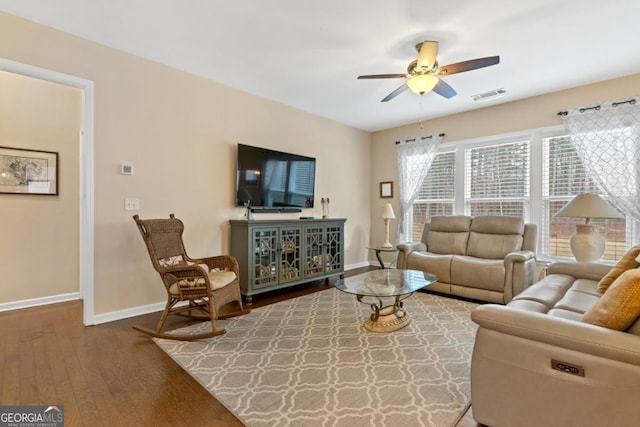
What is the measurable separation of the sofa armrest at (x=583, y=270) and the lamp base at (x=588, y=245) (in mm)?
415

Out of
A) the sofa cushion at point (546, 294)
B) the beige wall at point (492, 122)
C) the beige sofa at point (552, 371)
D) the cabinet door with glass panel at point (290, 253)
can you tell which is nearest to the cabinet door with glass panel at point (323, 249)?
the cabinet door with glass panel at point (290, 253)

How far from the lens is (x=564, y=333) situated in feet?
4.13

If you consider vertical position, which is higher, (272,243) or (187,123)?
(187,123)

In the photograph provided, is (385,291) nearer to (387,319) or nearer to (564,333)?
(387,319)

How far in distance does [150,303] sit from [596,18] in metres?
4.69

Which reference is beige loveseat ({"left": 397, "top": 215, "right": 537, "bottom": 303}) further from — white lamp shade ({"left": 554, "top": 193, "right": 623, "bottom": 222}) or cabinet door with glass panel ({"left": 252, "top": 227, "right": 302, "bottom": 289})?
cabinet door with glass panel ({"left": 252, "top": 227, "right": 302, "bottom": 289})

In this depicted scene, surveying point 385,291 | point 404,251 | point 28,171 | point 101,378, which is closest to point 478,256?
point 404,251

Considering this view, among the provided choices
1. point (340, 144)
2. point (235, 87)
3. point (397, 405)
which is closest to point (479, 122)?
point (340, 144)

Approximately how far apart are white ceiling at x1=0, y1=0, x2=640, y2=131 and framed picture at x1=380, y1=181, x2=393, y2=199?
2.15 meters

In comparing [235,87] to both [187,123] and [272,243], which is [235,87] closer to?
[187,123]

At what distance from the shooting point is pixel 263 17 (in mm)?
2393

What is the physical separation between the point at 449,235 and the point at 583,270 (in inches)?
66.0

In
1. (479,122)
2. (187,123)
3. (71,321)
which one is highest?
(479,122)

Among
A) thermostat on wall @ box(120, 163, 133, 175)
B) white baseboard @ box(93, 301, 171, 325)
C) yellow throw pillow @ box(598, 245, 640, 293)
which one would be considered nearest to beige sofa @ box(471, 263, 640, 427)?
yellow throw pillow @ box(598, 245, 640, 293)
